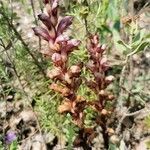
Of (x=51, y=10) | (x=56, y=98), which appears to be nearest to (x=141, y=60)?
(x=56, y=98)

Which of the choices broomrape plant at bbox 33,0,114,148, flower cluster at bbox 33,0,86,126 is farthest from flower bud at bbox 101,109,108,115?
flower cluster at bbox 33,0,86,126

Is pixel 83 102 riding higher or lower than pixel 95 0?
lower

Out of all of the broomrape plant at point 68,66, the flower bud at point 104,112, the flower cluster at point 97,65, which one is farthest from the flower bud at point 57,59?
the flower bud at point 104,112

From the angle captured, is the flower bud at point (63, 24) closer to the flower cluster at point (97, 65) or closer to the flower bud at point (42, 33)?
the flower bud at point (42, 33)

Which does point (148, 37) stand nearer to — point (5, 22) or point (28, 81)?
point (5, 22)

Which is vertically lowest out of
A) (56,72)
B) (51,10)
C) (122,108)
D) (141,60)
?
(122,108)

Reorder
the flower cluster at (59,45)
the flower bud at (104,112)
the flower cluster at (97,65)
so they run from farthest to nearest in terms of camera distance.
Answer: the flower bud at (104,112) → the flower cluster at (97,65) → the flower cluster at (59,45)

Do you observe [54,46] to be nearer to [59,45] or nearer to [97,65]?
[59,45]

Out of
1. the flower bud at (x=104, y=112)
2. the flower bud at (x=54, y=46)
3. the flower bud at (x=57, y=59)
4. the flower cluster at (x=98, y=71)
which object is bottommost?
the flower bud at (x=104, y=112)
